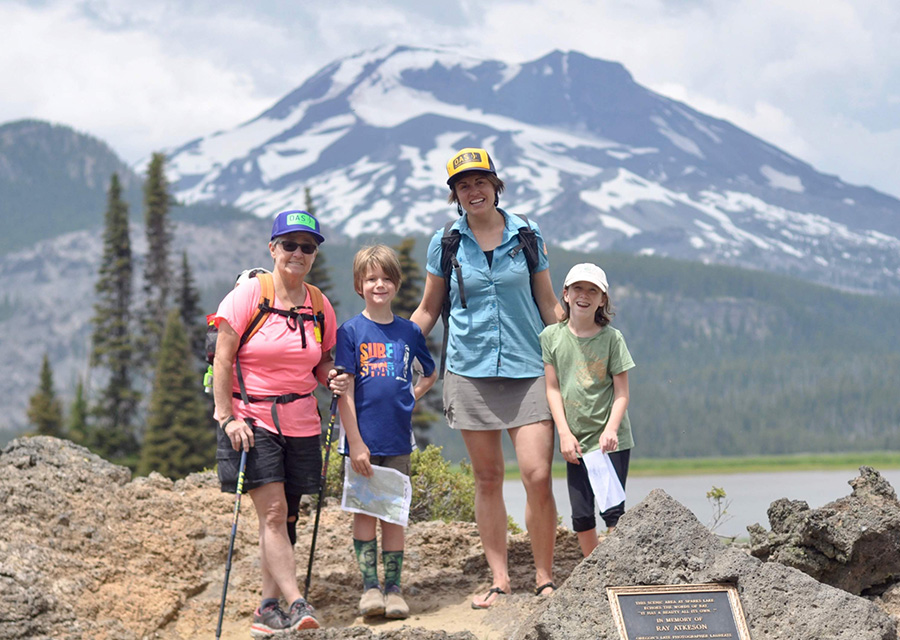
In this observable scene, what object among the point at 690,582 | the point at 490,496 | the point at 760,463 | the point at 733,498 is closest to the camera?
the point at 690,582

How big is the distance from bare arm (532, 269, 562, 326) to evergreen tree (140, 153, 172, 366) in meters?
52.9

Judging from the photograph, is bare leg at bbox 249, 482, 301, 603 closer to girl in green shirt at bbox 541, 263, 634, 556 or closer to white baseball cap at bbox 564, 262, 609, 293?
girl in green shirt at bbox 541, 263, 634, 556

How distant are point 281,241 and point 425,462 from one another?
14.8ft

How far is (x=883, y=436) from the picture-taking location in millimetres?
158875

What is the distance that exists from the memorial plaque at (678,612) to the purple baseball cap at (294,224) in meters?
2.77

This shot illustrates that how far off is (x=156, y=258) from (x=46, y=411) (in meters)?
10.2

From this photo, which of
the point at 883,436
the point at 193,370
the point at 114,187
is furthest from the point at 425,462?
the point at 883,436

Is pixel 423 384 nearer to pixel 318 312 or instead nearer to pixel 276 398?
pixel 318 312

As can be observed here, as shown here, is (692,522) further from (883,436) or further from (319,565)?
(883,436)

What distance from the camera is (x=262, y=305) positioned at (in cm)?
640

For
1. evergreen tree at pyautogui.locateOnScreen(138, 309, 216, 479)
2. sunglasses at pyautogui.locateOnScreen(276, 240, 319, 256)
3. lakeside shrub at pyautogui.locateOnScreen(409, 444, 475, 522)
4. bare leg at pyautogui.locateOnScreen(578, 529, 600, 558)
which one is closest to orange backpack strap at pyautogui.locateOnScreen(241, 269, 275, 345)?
sunglasses at pyautogui.locateOnScreen(276, 240, 319, 256)

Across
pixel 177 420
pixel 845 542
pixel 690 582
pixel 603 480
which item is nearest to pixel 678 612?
pixel 690 582

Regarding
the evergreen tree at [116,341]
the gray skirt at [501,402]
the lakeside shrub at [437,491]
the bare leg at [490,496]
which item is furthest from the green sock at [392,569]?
the evergreen tree at [116,341]

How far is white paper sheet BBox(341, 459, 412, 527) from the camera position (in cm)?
674
